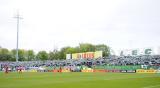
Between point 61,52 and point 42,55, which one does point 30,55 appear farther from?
point 61,52

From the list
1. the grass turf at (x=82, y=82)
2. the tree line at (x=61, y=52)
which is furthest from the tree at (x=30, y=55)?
the grass turf at (x=82, y=82)

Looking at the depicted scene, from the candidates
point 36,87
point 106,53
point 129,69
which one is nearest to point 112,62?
point 129,69

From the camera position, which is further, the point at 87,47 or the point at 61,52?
the point at 61,52

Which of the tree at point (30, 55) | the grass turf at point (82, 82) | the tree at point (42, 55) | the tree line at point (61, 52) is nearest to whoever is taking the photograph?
the grass turf at point (82, 82)

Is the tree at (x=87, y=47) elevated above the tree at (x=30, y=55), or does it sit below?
above

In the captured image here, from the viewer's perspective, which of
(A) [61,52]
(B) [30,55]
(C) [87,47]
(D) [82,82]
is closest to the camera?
(D) [82,82]

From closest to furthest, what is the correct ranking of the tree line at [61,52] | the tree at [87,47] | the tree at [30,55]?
the tree line at [61,52]
the tree at [87,47]
the tree at [30,55]

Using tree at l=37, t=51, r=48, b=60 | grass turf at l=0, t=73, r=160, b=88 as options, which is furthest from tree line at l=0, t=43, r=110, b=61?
grass turf at l=0, t=73, r=160, b=88

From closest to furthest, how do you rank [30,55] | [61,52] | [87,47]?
[87,47] → [61,52] → [30,55]

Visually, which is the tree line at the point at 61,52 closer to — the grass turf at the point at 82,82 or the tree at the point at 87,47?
the tree at the point at 87,47

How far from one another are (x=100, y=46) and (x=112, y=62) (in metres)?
87.4

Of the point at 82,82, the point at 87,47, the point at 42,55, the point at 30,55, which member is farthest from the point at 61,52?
the point at 82,82

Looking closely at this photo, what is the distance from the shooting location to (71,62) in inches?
3125

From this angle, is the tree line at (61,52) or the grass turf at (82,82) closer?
the grass turf at (82,82)
